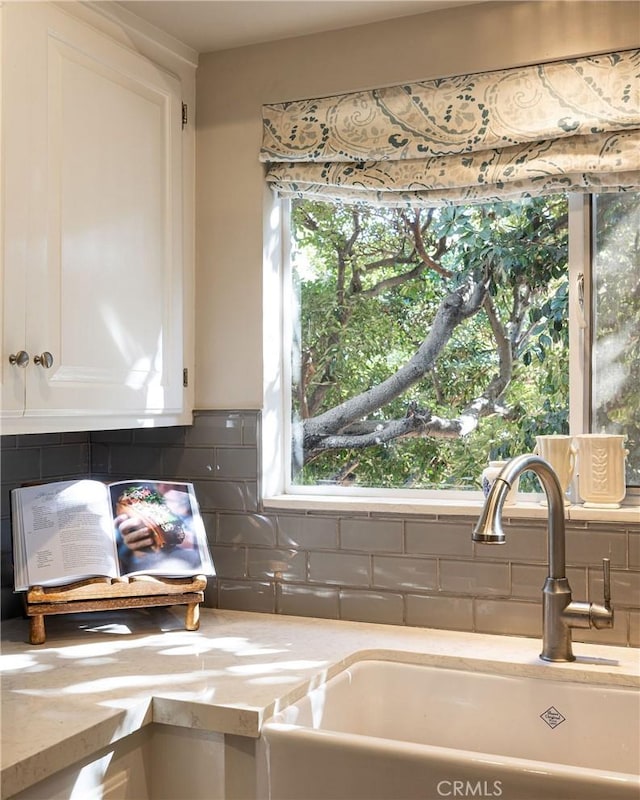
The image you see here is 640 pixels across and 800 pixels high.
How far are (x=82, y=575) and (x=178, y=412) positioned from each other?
51 cm

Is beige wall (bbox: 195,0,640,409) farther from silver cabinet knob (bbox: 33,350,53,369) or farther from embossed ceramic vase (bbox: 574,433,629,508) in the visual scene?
embossed ceramic vase (bbox: 574,433,629,508)

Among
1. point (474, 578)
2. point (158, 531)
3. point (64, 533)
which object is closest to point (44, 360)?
point (64, 533)

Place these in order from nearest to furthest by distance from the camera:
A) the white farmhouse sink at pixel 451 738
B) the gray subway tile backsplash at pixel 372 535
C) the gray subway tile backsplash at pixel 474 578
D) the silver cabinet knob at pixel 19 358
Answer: the white farmhouse sink at pixel 451 738 < the silver cabinet knob at pixel 19 358 < the gray subway tile backsplash at pixel 474 578 < the gray subway tile backsplash at pixel 372 535

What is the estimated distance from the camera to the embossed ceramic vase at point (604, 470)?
6.11ft

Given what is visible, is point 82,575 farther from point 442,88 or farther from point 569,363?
point 442,88

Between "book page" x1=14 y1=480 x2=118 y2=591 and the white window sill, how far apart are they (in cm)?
44

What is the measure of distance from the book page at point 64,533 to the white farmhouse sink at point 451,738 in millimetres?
600

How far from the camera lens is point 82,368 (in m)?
1.82

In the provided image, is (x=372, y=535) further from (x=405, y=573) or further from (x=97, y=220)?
(x=97, y=220)

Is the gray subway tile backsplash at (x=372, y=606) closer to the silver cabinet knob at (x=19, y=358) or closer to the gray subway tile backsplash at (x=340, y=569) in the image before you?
the gray subway tile backsplash at (x=340, y=569)

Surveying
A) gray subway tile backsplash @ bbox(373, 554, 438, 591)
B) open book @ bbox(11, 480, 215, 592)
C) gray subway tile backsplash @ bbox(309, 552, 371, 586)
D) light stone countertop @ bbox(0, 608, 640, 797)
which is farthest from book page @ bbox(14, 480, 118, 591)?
gray subway tile backsplash @ bbox(373, 554, 438, 591)

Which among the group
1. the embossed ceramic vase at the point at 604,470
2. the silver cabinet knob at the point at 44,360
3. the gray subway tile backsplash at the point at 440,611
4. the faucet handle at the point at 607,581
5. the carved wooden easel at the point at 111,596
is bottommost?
the gray subway tile backsplash at the point at 440,611

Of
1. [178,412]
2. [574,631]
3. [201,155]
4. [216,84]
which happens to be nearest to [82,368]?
[178,412]

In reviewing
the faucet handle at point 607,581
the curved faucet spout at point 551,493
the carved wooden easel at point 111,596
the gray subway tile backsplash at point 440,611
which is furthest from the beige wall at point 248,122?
the faucet handle at point 607,581
